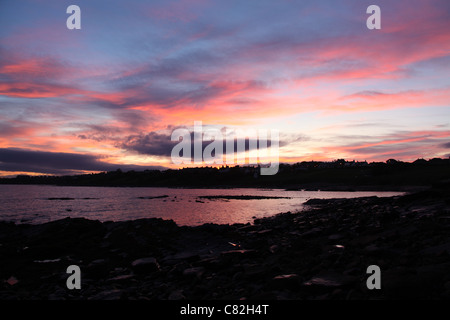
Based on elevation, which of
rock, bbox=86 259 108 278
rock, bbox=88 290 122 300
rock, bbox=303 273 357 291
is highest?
rock, bbox=303 273 357 291

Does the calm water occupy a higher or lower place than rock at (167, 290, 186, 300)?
lower

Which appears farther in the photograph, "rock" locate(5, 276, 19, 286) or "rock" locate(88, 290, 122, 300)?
"rock" locate(5, 276, 19, 286)

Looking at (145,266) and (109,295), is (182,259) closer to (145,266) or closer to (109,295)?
(145,266)

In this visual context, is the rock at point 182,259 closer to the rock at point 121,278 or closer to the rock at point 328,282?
the rock at point 121,278

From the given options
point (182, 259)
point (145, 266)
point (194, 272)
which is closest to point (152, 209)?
point (182, 259)

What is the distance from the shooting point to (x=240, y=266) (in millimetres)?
10633

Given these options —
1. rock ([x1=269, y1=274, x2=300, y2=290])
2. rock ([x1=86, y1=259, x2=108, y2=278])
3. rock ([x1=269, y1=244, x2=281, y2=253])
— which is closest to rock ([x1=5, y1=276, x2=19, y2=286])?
rock ([x1=86, y1=259, x2=108, y2=278])

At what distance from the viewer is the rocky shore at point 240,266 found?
24.8 feet

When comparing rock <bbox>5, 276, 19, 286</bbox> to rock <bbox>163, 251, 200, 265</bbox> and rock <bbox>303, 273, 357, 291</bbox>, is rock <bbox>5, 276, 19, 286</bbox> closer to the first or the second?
rock <bbox>163, 251, 200, 265</bbox>

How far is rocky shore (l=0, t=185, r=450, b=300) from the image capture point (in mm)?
7562

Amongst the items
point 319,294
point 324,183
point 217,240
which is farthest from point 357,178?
point 319,294
